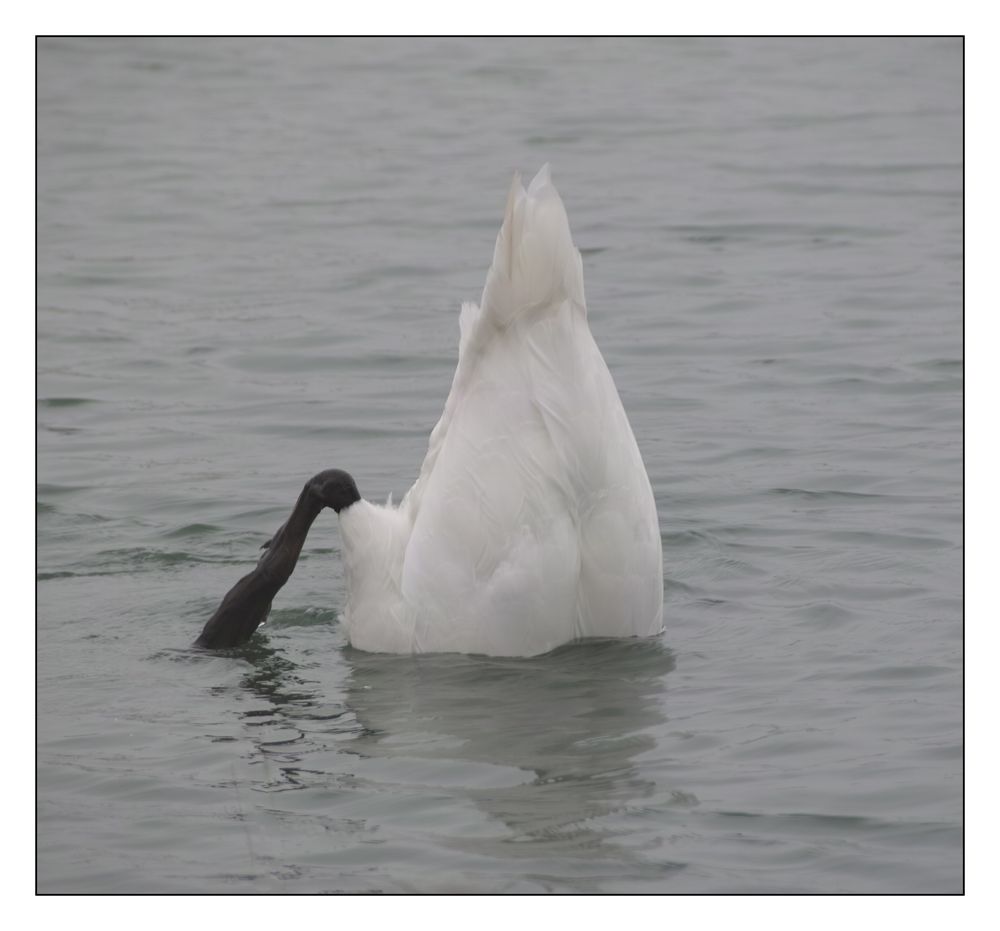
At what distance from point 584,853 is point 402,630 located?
1.73 meters

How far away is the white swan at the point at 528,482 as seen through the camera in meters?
6.67

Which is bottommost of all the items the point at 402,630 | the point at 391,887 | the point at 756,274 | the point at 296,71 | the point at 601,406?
the point at 391,887

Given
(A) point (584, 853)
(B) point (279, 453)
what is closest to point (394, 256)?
(B) point (279, 453)

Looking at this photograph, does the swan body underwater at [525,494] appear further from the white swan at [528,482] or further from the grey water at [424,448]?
the grey water at [424,448]

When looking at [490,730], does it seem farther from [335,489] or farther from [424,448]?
[424,448]

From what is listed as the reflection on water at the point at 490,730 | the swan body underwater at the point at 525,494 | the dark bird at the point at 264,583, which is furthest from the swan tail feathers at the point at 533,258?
the reflection on water at the point at 490,730

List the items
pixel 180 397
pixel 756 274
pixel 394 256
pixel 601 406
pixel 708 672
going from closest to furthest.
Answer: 1. pixel 601 406
2. pixel 708 672
3. pixel 180 397
4. pixel 756 274
5. pixel 394 256

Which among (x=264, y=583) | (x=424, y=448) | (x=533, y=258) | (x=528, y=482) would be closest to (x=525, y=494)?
(x=528, y=482)

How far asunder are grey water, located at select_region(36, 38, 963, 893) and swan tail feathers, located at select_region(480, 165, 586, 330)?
1381mm

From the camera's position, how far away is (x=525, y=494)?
22.1ft

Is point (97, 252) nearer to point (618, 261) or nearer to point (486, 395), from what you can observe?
point (618, 261)

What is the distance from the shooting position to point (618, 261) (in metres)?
14.5

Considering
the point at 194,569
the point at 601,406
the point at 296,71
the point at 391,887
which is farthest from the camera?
the point at 296,71

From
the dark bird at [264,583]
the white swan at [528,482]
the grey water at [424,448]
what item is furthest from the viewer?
the dark bird at [264,583]
